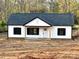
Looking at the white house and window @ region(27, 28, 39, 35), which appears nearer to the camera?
the white house

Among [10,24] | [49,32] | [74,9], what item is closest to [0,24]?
[10,24]

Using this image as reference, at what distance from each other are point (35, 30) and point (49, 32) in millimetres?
1950

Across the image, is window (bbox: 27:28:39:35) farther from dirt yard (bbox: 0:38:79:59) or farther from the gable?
dirt yard (bbox: 0:38:79:59)

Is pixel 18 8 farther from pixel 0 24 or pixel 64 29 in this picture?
pixel 64 29

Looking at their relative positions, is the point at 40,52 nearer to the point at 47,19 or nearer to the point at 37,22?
the point at 37,22

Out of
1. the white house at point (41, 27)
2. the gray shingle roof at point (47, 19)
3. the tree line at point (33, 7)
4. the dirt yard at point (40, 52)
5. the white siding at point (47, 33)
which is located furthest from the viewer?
the tree line at point (33, 7)

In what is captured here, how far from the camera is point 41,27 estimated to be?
120 feet

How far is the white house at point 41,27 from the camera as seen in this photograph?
119 feet

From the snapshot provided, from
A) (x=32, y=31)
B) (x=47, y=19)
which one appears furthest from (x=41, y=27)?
(x=47, y=19)

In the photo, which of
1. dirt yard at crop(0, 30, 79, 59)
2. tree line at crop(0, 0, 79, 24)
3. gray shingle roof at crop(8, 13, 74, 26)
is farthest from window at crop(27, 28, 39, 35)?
tree line at crop(0, 0, 79, 24)

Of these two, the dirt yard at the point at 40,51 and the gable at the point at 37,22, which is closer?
the dirt yard at the point at 40,51

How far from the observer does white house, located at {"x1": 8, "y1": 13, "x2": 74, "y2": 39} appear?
36.2m

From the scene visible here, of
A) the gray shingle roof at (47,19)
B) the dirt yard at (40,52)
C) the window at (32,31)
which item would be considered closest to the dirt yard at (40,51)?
the dirt yard at (40,52)

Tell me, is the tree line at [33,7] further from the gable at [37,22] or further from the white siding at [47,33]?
the gable at [37,22]
